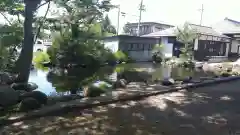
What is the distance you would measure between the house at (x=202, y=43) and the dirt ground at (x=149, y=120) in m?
21.8

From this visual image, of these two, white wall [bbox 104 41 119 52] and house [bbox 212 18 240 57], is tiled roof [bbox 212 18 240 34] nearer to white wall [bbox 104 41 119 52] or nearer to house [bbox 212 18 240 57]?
house [bbox 212 18 240 57]

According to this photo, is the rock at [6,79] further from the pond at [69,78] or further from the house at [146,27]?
the house at [146,27]

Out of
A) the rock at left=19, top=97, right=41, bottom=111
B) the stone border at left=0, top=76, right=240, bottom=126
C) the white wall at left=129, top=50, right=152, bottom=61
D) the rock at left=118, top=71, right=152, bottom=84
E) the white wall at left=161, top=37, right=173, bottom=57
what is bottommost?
the rock at left=118, top=71, right=152, bottom=84

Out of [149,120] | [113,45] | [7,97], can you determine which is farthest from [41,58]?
[149,120]

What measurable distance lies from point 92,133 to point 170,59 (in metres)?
21.6

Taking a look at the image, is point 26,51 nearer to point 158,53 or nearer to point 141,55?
point 158,53

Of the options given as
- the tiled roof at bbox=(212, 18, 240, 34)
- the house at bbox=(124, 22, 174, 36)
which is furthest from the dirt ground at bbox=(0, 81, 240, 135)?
the house at bbox=(124, 22, 174, 36)

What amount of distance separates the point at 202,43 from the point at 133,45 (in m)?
8.15

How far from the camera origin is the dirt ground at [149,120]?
13.8 ft

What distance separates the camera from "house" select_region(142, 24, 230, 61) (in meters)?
27.6

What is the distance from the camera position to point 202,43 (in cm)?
2833

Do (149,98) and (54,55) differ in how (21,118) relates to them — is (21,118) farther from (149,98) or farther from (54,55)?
(54,55)

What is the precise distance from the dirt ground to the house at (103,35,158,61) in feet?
64.4

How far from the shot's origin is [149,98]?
22.1 ft
